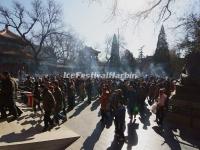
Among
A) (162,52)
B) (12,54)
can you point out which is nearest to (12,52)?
(12,54)

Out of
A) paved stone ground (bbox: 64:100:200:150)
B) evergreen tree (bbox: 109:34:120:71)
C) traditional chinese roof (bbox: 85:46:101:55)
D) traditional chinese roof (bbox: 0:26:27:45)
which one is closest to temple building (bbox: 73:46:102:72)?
traditional chinese roof (bbox: 85:46:101:55)

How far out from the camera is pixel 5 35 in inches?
2069

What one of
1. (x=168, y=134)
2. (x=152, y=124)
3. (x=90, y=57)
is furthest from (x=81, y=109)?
(x=90, y=57)

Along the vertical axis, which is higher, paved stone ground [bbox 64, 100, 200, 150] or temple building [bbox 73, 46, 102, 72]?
temple building [bbox 73, 46, 102, 72]

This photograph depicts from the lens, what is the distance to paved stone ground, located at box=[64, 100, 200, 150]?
506 inches

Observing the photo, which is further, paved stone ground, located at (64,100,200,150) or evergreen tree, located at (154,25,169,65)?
evergreen tree, located at (154,25,169,65)

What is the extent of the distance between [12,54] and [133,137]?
3783 centimetres

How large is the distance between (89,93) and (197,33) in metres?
9.00

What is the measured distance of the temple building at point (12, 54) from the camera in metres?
48.6

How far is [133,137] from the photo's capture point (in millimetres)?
14414

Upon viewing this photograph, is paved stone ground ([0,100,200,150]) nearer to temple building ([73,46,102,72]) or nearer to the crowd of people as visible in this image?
the crowd of people

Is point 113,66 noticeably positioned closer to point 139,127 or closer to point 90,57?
point 90,57

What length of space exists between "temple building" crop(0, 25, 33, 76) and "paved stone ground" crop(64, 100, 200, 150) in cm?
3123

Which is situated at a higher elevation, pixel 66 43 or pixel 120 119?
pixel 66 43
